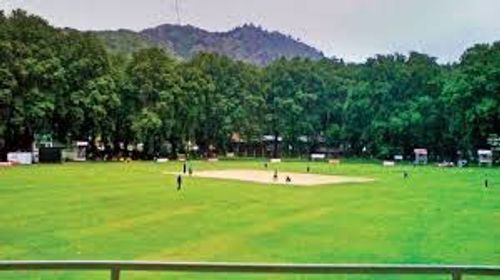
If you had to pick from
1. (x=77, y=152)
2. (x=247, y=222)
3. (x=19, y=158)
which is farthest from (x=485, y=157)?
(x=247, y=222)

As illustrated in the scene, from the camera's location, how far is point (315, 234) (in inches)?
1264

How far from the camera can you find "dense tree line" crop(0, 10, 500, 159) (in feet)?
322

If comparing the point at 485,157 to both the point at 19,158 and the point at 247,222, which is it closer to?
the point at 19,158

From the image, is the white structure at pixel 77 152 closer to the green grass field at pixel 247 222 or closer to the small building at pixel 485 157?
the green grass field at pixel 247 222

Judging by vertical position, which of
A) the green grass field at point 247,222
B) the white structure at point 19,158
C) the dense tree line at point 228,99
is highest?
the dense tree line at point 228,99

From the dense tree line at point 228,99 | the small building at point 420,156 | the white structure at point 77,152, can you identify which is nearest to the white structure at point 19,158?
the dense tree line at point 228,99

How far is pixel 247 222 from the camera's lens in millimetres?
36188

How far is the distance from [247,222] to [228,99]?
86.2 m

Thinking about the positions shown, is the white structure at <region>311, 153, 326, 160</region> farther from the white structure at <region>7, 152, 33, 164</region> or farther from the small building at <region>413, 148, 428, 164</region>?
the white structure at <region>7, 152, 33, 164</region>

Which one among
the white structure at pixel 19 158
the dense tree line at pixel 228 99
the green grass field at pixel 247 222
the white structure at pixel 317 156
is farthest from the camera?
the white structure at pixel 317 156

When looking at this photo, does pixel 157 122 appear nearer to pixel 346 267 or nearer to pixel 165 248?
pixel 165 248

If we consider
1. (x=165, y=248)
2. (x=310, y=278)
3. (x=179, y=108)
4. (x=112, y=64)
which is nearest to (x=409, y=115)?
(x=179, y=108)

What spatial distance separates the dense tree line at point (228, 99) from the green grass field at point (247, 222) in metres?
37.8

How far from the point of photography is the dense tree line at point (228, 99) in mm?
98188
